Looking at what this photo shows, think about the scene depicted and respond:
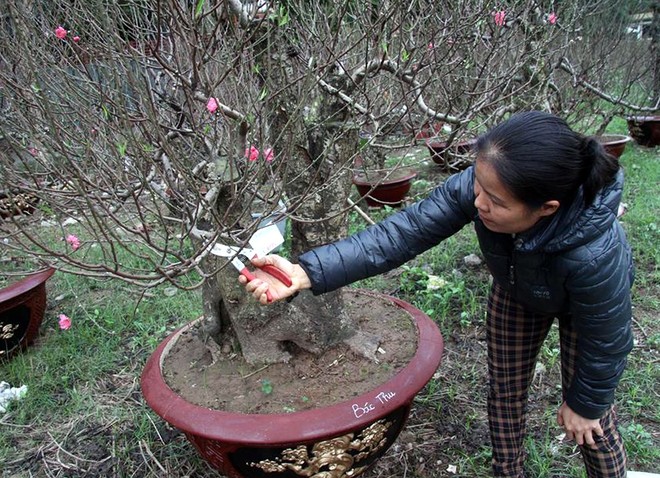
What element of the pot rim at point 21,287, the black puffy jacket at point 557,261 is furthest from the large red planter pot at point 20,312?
the black puffy jacket at point 557,261

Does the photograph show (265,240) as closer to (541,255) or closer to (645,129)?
(541,255)

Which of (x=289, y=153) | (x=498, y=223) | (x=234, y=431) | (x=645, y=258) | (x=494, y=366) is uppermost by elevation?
(x=289, y=153)

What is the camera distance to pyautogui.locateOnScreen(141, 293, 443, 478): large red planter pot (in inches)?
61.2

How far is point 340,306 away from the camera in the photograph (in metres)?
2.09

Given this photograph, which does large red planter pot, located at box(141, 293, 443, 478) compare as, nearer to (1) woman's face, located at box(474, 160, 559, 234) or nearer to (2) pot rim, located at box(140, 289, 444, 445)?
(2) pot rim, located at box(140, 289, 444, 445)

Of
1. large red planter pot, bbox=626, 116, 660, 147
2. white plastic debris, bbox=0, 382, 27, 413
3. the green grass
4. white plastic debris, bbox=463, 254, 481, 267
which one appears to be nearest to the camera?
the green grass

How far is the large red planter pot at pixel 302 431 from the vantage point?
1.56 meters

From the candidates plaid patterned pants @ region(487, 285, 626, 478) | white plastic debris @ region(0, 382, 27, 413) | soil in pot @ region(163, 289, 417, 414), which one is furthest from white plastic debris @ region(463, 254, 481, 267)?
white plastic debris @ region(0, 382, 27, 413)

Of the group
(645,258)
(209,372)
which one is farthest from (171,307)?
(645,258)

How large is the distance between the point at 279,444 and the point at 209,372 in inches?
20.9

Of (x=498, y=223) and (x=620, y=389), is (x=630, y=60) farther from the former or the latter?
(x=498, y=223)

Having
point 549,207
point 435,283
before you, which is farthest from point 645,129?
point 549,207

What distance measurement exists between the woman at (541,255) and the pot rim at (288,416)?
34 cm

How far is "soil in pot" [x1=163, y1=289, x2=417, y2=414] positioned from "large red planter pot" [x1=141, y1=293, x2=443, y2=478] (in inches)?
3.7
